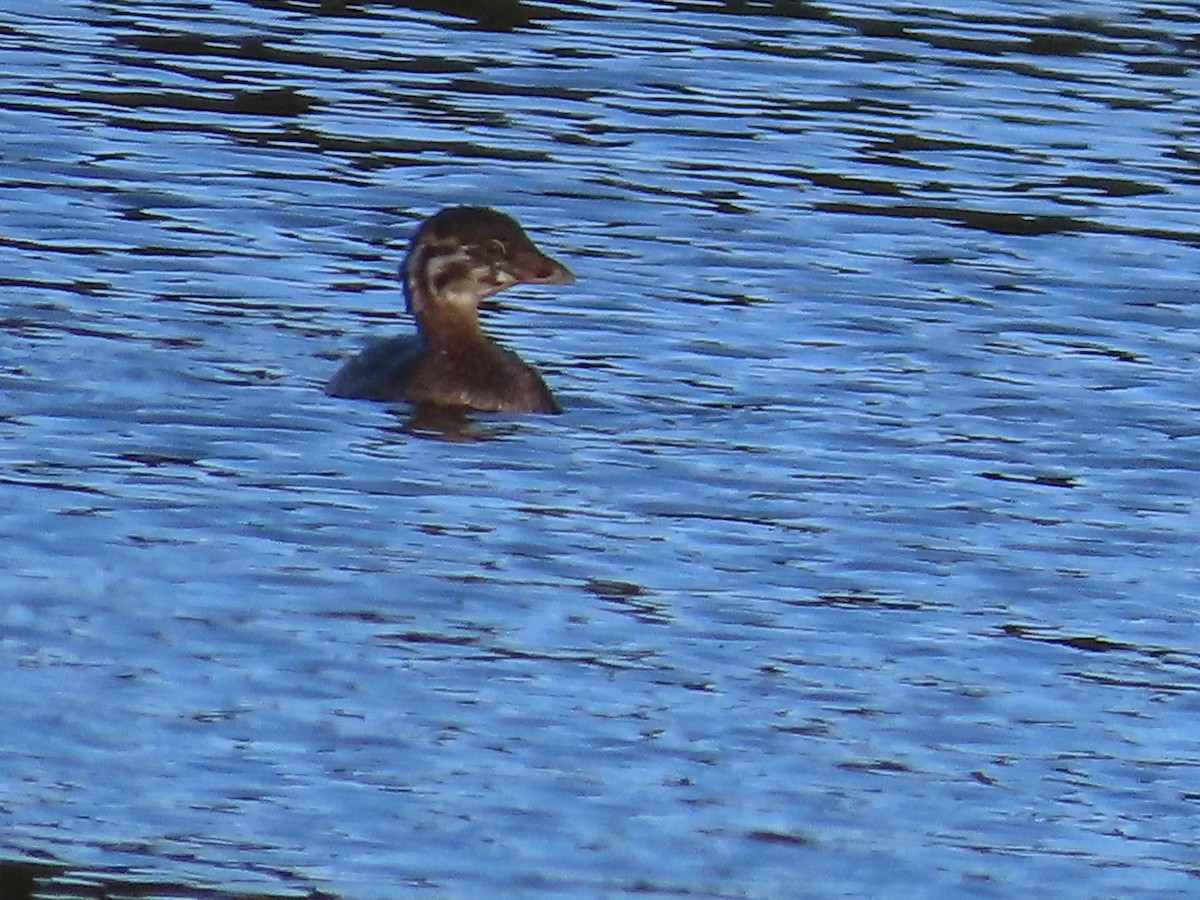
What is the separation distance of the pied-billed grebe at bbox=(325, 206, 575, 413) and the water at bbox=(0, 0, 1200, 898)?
0.21 metres

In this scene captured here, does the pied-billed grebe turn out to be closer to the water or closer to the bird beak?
the bird beak

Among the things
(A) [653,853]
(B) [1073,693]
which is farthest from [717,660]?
(A) [653,853]

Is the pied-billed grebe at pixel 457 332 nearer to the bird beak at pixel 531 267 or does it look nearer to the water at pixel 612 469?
the bird beak at pixel 531 267

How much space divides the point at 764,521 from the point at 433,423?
2191 millimetres

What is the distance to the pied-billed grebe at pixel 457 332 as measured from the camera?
517 inches

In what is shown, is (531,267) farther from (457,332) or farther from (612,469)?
(612,469)

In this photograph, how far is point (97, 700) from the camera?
8719 mm

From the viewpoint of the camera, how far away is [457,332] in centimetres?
1362

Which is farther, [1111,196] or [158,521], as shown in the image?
[1111,196]

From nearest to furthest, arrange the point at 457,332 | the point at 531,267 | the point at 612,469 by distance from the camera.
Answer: the point at 612,469, the point at 457,332, the point at 531,267

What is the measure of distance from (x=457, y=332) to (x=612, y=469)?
1.87 meters

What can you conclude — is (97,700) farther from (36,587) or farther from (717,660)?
(717,660)

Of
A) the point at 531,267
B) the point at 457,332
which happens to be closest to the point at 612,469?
the point at 457,332

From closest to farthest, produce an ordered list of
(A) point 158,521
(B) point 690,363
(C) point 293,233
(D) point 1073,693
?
(D) point 1073,693
(A) point 158,521
(B) point 690,363
(C) point 293,233
